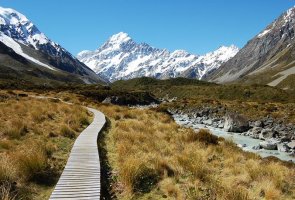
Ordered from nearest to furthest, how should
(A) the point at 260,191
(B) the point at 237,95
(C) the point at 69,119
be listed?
(A) the point at 260,191
(C) the point at 69,119
(B) the point at 237,95

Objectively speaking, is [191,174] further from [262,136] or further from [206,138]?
[262,136]

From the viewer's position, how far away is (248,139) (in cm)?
3344

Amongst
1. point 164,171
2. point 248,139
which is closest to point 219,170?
point 164,171

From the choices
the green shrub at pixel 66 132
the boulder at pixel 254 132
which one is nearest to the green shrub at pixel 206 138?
the green shrub at pixel 66 132

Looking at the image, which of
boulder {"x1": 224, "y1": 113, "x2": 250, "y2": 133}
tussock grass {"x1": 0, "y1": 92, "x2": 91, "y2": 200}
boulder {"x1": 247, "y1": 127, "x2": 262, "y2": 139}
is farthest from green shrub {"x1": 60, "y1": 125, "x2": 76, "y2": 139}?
boulder {"x1": 224, "y1": 113, "x2": 250, "y2": 133}

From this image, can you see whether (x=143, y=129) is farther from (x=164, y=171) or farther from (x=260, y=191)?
(x=260, y=191)

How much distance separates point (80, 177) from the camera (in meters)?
11.9

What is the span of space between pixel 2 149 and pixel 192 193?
354 inches

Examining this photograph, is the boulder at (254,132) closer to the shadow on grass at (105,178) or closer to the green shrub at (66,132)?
the green shrub at (66,132)

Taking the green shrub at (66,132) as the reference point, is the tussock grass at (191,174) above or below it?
below

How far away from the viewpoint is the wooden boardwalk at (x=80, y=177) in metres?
10.3

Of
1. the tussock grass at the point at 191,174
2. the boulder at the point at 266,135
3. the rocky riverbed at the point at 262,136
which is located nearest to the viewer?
the tussock grass at the point at 191,174

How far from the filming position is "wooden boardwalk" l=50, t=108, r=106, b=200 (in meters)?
10.3

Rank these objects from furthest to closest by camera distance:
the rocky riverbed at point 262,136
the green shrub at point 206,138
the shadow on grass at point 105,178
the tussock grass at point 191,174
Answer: the rocky riverbed at point 262,136
the green shrub at point 206,138
the tussock grass at point 191,174
the shadow on grass at point 105,178
